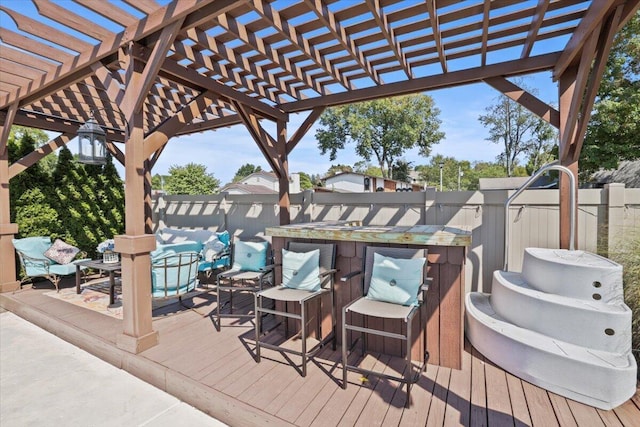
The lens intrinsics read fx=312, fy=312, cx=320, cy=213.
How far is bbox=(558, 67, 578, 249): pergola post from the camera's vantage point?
3064 millimetres

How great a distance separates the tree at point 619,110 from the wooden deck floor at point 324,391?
33.5 feet

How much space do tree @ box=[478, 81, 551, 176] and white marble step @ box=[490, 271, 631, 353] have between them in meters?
19.9

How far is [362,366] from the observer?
2.58 meters

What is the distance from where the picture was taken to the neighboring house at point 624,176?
1132 centimetres

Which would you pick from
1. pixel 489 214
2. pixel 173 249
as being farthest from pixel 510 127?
pixel 173 249

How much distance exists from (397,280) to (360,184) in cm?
2276

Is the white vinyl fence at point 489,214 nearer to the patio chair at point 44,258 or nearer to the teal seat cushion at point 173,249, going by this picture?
the teal seat cushion at point 173,249

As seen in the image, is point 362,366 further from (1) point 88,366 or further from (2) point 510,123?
(2) point 510,123

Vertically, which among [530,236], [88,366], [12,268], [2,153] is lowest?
[88,366]

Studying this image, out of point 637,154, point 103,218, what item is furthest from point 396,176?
point 103,218

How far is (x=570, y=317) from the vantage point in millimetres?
2252

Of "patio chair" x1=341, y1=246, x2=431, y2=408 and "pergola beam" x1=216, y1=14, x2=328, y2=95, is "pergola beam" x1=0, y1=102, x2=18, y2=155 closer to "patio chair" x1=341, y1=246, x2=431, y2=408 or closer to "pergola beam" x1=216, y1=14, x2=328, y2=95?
"pergola beam" x1=216, y1=14, x2=328, y2=95


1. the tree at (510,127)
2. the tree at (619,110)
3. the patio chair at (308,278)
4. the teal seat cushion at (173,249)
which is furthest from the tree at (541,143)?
the teal seat cushion at (173,249)

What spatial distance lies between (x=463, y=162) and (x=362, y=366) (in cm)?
4409
